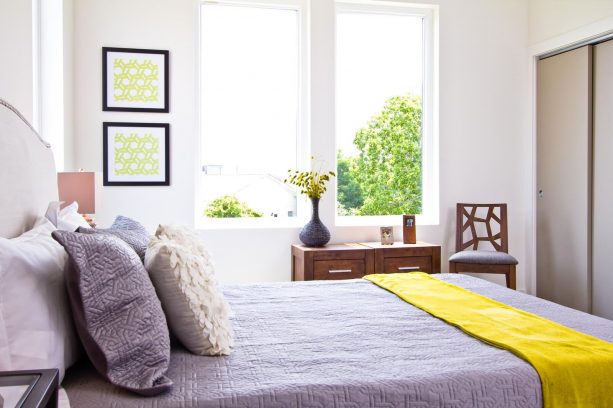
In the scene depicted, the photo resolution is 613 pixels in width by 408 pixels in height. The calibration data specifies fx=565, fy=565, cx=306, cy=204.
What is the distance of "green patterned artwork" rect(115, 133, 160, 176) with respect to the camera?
164 inches

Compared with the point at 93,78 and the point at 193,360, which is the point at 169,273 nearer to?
the point at 193,360

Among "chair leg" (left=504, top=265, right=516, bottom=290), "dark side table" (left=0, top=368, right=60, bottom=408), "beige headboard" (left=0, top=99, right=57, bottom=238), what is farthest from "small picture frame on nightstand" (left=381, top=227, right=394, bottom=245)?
"dark side table" (left=0, top=368, right=60, bottom=408)

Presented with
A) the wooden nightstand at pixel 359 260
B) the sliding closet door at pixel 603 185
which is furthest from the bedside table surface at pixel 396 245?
the sliding closet door at pixel 603 185

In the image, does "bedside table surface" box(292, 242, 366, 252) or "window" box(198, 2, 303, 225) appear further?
"window" box(198, 2, 303, 225)

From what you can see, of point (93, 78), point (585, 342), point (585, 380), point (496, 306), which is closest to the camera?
point (585, 380)

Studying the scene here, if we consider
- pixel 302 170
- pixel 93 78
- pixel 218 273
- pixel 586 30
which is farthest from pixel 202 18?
pixel 586 30

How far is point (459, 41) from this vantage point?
477cm

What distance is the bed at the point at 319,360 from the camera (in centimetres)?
136

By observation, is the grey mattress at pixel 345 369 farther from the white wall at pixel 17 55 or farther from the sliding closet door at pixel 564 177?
the sliding closet door at pixel 564 177

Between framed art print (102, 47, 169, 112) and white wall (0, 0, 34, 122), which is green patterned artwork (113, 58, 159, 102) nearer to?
framed art print (102, 47, 169, 112)

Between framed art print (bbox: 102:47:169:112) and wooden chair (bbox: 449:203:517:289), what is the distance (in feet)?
8.20

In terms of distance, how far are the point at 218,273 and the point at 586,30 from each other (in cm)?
331

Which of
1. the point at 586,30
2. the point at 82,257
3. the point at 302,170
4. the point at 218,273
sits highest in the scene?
the point at 586,30

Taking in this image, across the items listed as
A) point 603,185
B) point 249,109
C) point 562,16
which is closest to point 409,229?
point 603,185
